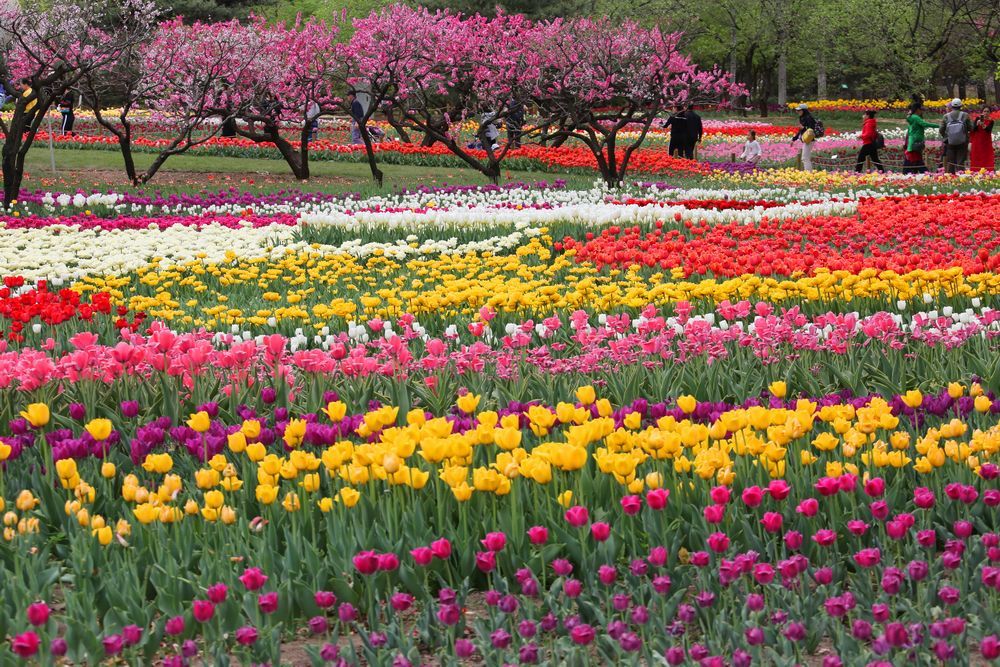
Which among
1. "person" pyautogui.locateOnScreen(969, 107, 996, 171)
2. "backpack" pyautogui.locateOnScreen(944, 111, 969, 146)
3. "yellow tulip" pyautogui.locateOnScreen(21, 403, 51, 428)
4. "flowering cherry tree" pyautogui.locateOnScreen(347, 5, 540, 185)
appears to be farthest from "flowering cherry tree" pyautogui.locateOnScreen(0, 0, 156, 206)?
"person" pyautogui.locateOnScreen(969, 107, 996, 171)

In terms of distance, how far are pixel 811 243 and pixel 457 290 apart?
Answer: 4861 mm

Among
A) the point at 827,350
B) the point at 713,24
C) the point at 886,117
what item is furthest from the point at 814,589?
the point at 713,24

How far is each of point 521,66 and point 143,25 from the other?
8.17m

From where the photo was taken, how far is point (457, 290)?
766 centimetres

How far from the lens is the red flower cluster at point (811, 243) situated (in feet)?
27.4

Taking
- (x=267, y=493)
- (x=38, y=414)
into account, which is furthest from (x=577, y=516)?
Answer: (x=38, y=414)

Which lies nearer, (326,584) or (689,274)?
(326,584)

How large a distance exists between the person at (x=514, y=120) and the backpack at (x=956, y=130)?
9.11 meters

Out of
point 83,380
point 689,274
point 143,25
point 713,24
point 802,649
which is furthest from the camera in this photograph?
point 713,24

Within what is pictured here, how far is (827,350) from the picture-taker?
5.62 metres

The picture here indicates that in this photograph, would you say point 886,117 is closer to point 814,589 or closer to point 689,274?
point 689,274

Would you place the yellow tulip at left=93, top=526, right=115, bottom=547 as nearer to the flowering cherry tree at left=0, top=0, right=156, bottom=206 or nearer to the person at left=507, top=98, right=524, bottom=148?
the flowering cherry tree at left=0, top=0, right=156, bottom=206

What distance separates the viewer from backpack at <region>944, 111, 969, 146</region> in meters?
24.7

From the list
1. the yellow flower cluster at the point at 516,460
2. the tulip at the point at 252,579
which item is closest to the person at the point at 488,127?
the yellow flower cluster at the point at 516,460
